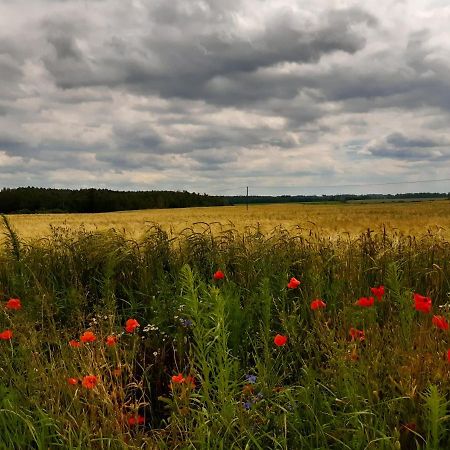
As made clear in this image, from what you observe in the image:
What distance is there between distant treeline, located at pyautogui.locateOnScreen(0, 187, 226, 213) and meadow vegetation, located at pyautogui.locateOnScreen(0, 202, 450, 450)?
83.8 metres

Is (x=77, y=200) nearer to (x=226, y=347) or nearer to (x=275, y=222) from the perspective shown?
(x=275, y=222)

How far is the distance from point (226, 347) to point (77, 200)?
8988cm

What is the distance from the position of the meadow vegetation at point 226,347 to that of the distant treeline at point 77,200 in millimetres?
83818

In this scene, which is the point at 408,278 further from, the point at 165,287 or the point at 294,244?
the point at 165,287

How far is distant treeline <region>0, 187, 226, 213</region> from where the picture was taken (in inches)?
3403

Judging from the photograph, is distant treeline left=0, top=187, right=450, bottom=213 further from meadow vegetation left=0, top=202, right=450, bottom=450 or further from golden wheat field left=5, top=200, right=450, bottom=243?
meadow vegetation left=0, top=202, right=450, bottom=450

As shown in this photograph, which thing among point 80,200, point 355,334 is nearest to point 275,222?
point 355,334

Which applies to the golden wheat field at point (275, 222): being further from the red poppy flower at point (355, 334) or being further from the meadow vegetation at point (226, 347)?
the red poppy flower at point (355, 334)

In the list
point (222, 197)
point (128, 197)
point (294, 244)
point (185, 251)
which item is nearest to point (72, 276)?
point (185, 251)

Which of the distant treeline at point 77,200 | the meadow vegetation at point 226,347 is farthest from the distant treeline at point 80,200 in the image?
the meadow vegetation at point 226,347

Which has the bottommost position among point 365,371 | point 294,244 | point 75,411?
point 75,411

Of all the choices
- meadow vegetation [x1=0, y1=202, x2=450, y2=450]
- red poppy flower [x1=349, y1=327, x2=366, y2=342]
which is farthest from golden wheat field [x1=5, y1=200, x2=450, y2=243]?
red poppy flower [x1=349, y1=327, x2=366, y2=342]

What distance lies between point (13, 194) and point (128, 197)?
20.6 meters

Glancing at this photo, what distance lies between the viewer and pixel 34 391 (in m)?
2.81
